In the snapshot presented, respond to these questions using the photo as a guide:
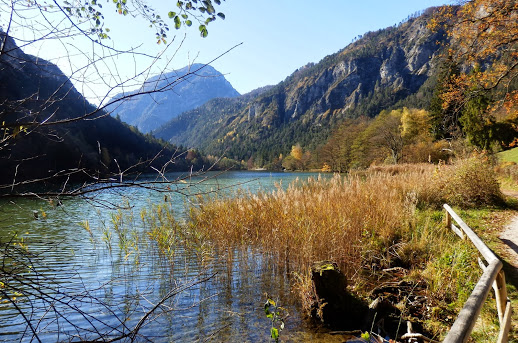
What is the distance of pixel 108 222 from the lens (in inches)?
449

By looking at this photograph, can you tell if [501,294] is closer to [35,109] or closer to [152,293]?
[35,109]

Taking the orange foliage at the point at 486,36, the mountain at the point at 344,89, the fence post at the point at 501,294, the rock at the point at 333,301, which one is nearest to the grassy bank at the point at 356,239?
the rock at the point at 333,301

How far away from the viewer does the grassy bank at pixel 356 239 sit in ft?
13.4

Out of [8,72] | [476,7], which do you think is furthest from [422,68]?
[8,72]

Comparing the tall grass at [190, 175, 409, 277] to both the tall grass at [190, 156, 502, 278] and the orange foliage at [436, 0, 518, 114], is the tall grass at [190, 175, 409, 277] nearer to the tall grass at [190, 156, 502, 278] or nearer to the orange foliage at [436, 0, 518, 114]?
the tall grass at [190, 156, 502, 278]

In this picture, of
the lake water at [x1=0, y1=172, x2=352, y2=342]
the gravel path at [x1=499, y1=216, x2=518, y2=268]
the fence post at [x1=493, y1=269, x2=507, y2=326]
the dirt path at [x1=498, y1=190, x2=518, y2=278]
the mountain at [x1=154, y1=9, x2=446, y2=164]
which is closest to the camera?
the fence post at [x1=493, y1=269, x2=507, y2=326]

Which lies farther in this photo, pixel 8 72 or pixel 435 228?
pixel 435 228

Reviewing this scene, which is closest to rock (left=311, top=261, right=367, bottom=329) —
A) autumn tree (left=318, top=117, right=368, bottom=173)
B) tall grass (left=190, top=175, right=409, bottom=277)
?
tall grass (left=190, top=175, right=409, bottom=277)

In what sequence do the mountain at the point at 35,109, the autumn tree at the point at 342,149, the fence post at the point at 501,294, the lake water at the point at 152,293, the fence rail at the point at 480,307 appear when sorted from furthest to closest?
the autumn tree at the point at 342,149 < the lake water at the point at 152,293 < the fence post at the point at 501,294 < the mountain at the point at 35,109 < the fence rail at the point at 480,307

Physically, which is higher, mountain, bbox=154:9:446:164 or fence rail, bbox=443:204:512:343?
mountain, bbox=154:9:446:164

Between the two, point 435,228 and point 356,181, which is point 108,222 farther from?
point 435,228

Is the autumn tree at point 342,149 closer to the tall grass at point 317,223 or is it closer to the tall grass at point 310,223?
the tall grass at point 317,223

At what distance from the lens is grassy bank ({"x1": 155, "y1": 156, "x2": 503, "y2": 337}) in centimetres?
409

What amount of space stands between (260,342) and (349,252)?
2554 mm
